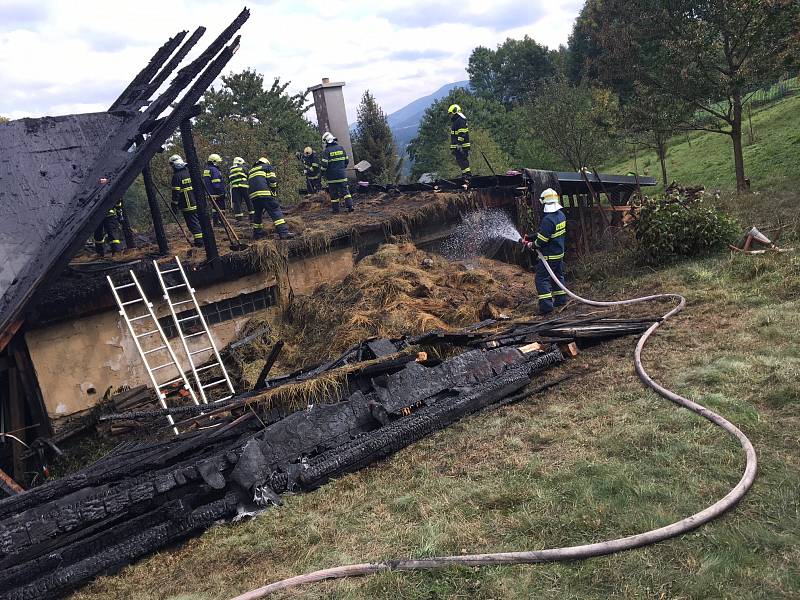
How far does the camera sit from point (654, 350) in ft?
21.1

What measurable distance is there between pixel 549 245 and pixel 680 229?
2.56 metres

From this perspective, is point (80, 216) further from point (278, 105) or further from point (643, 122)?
point (278, 105)

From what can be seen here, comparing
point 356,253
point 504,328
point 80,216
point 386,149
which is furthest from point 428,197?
point 386,149

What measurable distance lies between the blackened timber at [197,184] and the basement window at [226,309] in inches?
36.7

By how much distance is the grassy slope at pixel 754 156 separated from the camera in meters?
Answer: 15.4

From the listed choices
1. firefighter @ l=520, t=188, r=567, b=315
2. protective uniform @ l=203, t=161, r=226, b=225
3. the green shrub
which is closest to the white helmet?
firefighter @ l=520, t=188, r=567, b=315

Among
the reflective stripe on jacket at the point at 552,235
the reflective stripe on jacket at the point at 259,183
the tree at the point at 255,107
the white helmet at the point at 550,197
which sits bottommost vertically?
the reflective stripe on jacket at the point at 552,235

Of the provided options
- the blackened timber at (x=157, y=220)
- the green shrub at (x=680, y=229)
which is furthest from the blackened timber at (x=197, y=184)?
the green shrub at (x=680, y=229)

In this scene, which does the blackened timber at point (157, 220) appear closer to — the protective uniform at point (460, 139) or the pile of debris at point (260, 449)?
the pile of debris at point (260, 449)

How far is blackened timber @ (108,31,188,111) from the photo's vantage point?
965 centimetres

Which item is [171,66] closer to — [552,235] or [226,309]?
[226,309]

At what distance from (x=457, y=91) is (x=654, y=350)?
34.0 metres

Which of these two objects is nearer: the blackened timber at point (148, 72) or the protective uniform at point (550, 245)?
the protective uniform at point (550, 245)

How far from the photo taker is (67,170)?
7969 mm
